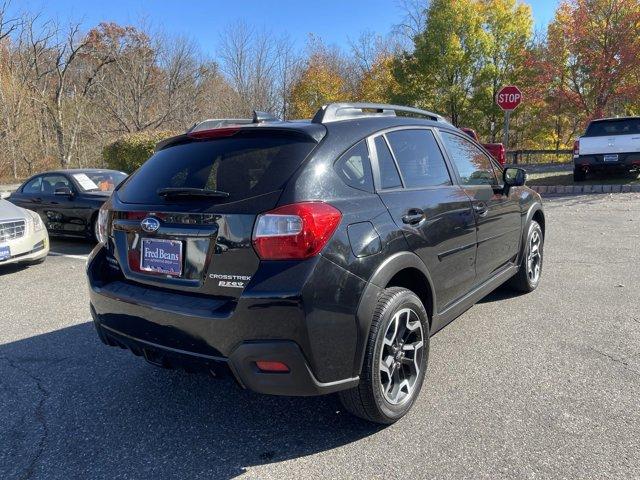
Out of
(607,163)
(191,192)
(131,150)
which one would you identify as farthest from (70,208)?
(607,163)

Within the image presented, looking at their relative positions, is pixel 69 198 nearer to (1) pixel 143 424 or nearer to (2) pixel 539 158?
(1) pixel 143 424

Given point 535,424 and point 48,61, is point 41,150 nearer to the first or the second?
point 48,61

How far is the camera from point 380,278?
2477 mm

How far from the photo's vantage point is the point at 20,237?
6.47 meters

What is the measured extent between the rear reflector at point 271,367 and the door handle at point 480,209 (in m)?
2.07

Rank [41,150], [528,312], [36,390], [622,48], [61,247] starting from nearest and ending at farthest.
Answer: [36,390] < [528,312] < [61,247] < [622,48] < [41,150]

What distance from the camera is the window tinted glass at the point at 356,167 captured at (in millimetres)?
2553

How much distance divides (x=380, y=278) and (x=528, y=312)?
2529 millimetres

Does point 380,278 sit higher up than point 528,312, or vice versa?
point 380,278

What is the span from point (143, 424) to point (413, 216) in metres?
1.98

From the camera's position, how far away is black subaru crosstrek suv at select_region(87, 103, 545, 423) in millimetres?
2225

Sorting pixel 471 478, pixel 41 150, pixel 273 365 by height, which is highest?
pixel 41 150

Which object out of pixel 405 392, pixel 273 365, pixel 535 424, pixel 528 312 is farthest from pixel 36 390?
pixel 528 312

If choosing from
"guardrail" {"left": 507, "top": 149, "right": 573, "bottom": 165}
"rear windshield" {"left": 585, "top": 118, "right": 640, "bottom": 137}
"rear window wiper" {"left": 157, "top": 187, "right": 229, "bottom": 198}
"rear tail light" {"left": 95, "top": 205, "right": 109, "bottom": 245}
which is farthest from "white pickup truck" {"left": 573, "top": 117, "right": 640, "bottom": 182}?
"rear tail light" {"left": 95, "top": 205, "right": 109, "bottom": 245}
